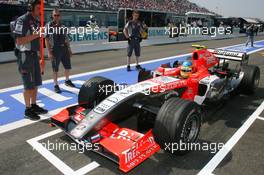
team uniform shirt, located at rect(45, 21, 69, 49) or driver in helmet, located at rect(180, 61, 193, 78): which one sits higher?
team uniform shirt, located at rect(45, 21, 69, 49)

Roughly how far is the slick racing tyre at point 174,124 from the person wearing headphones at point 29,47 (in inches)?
96.5

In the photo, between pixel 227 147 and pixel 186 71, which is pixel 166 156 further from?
Result: pixel 186 71

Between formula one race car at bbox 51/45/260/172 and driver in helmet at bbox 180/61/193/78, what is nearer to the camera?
formula one race car at bbox 51/45/260/172

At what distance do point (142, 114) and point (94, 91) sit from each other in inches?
37.2

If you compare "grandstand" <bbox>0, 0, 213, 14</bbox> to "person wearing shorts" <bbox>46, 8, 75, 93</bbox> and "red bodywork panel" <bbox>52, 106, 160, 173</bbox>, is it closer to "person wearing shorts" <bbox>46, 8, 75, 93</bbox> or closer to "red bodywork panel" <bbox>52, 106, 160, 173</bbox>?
"person wearing shorts" <bbox>46, 8, 75, 93</bbox>

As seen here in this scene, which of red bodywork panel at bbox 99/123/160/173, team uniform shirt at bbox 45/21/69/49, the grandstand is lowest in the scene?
red bodywork panel at bbox 99/123/160/173

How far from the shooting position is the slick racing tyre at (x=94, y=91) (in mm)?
4422

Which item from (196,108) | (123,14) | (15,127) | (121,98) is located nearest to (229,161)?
(196,108)

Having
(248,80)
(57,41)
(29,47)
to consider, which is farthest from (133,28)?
(29,47)

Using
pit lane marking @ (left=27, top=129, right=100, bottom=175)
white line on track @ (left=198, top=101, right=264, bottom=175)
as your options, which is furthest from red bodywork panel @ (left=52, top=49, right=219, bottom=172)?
white line on track @ (left=198, top=101, right=264, bottom=175)

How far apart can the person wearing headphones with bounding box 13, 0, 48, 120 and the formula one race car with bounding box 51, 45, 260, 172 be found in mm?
954

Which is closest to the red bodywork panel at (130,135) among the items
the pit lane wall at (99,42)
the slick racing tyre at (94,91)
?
the slick racing tyre at (94,91)

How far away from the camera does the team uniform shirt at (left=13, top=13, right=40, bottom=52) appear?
430cm

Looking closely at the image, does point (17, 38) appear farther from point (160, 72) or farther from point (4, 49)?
point (4, 49)
